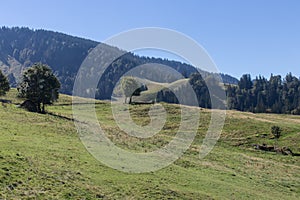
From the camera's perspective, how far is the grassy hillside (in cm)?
2331

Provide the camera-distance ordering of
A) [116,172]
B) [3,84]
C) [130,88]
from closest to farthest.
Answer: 1. [116,172]
2. [3,84]
3. [130,88]

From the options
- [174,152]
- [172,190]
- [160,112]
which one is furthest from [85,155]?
[160,112]

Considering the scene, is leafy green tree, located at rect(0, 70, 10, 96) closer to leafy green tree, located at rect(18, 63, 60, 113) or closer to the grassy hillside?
leafy green tree, located at rect(18, 63, 60, 113)

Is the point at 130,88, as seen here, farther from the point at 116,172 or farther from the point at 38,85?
the point at 116,172

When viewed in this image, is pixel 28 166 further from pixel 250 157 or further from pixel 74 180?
pixel 250 157

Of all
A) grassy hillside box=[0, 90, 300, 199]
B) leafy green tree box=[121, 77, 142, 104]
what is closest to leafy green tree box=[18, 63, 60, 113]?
grassy hillside box=[0, 90, 300, 199]

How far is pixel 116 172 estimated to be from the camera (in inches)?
1193

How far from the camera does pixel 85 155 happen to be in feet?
113

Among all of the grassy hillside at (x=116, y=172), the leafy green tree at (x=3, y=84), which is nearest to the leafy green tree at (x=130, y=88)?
the leafy green tree at (x=3, y=84)

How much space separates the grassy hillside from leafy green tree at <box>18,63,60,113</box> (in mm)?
14258

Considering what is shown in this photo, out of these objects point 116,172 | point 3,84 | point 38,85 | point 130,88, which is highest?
point 130,88

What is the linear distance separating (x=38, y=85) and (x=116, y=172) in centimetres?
4467

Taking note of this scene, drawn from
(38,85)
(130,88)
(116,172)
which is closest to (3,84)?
(38,85)

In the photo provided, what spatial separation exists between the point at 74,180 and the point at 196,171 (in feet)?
55.1
